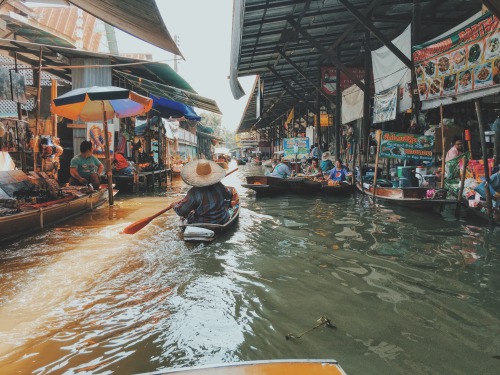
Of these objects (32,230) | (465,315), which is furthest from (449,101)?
(32,230)

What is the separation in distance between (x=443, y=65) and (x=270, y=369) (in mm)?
8197

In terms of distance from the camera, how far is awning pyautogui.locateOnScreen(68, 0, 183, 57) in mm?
5773

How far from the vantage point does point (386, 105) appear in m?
10.8

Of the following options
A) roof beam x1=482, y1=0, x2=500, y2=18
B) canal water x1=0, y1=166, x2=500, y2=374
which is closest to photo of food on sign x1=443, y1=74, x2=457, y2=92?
canal water x1=0, y1=166, x2=500, y2=374

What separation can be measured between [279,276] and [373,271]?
1216mm

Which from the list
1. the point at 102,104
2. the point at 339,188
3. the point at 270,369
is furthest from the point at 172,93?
the point at 270,369

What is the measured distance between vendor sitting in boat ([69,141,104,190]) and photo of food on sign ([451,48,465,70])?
8.68m

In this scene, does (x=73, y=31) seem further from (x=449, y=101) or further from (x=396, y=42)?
(x=449, y=101)

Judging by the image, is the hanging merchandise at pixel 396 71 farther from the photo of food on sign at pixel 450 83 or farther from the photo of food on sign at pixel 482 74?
the photo of food on sign at pixel 482 74

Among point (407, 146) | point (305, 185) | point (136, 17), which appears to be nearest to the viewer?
point (136, 17)

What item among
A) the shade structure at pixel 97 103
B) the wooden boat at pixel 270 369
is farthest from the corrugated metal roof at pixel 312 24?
the wooden boat at pixel 270 369

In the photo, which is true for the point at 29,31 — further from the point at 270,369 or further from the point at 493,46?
the point at 270,369

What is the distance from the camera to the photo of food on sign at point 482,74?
21.1 feet

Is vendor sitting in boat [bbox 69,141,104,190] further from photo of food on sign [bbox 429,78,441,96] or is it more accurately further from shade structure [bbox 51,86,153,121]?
photo of food on sign [bbox 429,78,441,96]
